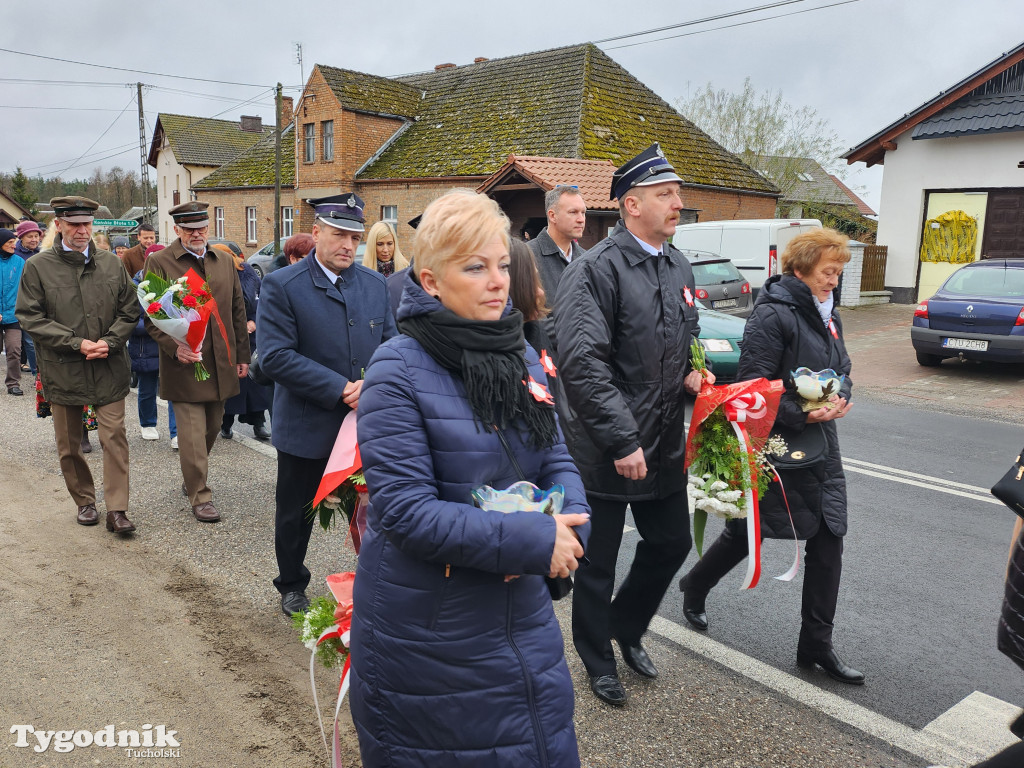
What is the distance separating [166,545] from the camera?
202 inches

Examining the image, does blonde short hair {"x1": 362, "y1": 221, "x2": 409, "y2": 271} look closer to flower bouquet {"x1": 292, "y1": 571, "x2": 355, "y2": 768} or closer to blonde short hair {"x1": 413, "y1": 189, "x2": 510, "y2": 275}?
flower bouquet {"x1": 292, "y1": 571, "x2": 355, "y2": 768}

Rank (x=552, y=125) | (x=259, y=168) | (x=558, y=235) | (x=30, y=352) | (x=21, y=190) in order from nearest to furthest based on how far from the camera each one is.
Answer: (x=558, y=235) < (x=30, y=352) < (x=552, y=125) < (x=259, y=168) < (x=21, y=190)

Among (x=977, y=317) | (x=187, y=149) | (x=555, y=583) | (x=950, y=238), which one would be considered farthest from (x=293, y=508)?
(x=187, y=149)

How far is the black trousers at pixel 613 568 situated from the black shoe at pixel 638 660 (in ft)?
0.26

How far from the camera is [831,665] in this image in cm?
365

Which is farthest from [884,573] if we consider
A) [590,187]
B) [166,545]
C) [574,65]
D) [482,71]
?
[482,71]

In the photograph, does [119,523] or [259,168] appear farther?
[259,168]

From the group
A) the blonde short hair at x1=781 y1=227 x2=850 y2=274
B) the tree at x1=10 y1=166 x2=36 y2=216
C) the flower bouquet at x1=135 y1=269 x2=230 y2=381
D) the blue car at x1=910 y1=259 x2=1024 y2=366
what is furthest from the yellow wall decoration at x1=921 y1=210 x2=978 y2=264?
the tree at x1=10 y1=166 x2=36 y2=216

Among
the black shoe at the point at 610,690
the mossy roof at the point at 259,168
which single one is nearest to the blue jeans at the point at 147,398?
the black shoe at the point at 610,690

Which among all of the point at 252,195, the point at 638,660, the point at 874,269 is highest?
the point at 252,195

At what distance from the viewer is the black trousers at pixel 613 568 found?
137 inches

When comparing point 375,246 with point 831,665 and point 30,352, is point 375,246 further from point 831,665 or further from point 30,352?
point 30,352

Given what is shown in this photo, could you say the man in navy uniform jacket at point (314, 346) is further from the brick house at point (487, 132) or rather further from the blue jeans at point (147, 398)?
the brick house at point (487, 132)

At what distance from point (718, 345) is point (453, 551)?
8.58 m
